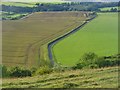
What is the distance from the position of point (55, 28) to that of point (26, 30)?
15.1 feet

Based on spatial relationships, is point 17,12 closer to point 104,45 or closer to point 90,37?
point 90,37

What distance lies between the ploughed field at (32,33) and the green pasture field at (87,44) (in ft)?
6.05

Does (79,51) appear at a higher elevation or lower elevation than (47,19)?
lower

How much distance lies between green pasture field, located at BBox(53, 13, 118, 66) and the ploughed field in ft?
6.05

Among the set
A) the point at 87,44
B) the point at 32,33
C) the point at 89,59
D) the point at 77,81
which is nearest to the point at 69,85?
the point at 77,81

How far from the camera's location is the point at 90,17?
4938 centimetres

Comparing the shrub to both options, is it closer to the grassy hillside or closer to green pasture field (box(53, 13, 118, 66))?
green pasture field (box(53, 13, 118, 66))

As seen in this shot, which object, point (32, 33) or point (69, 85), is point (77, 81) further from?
point (32, 33)

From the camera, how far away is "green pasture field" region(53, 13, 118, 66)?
27.2 metres

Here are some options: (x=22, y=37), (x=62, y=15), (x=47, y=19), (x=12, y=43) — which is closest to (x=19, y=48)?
(x=12, y=43)

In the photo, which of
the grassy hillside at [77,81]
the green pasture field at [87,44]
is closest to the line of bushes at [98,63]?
the grassy hillside at [77,81]

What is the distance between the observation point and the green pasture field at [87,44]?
89.2 feet

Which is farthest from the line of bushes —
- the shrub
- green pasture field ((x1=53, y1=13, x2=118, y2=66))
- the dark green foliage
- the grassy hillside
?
green pasture field ((x1=53, y1=13, x2=118, y2=66))

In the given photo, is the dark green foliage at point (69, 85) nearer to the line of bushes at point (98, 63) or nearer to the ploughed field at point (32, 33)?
the line of bushes at point (98, 63)
